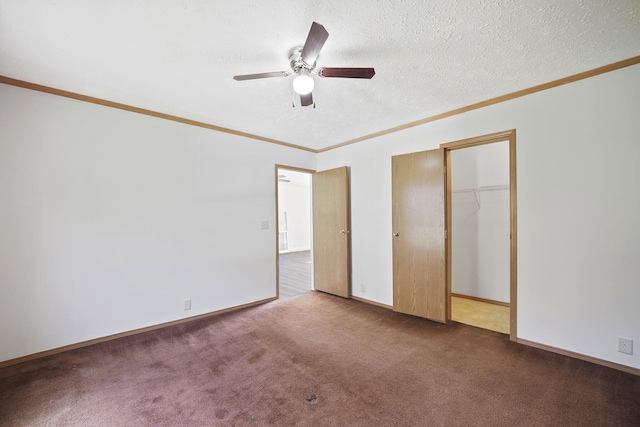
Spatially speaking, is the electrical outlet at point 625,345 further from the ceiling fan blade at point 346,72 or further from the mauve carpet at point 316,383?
the ceiling fan blade at point 346,72

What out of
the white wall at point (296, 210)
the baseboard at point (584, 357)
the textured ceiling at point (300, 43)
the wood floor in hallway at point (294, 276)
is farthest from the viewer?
the white wall at point (296, 210)

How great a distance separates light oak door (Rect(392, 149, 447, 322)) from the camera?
317 centimetres

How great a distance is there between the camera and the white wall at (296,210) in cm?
937

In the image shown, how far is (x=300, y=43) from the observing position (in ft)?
6.25

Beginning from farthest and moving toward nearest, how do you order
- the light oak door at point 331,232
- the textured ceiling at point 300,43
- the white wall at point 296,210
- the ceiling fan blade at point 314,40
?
the white wall at point 296,210, the light oak door at point 331,232, the textured ceiling at point 300,43, the ceiling fan blade at point 314,40

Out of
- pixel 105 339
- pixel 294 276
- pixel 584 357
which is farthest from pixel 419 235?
pixel 105 339

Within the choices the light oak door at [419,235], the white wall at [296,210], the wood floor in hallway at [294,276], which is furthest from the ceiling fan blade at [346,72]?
the white wall at [296,210]

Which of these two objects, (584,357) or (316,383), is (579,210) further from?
(316,383)

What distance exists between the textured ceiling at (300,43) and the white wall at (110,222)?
16.4 inches

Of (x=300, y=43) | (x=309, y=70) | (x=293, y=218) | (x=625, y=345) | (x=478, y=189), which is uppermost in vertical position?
(x=300, y=43)

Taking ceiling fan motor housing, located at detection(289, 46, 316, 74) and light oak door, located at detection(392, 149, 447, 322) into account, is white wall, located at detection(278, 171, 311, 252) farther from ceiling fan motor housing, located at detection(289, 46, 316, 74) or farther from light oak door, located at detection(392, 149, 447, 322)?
ceiling fan motor housing, located at detection(289, 46, 316, 74)

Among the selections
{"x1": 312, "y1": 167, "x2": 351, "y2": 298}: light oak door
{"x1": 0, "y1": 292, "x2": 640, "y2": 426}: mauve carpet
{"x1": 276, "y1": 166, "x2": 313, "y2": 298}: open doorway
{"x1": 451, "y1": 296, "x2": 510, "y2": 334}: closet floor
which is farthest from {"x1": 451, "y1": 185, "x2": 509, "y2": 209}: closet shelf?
{"x1": 276, "y1": 166, "x2": 313, "y2": 298}: open doorway

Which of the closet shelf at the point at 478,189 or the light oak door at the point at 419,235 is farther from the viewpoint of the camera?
the closet shelf at the point at 478,189

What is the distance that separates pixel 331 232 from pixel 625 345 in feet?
10.8
